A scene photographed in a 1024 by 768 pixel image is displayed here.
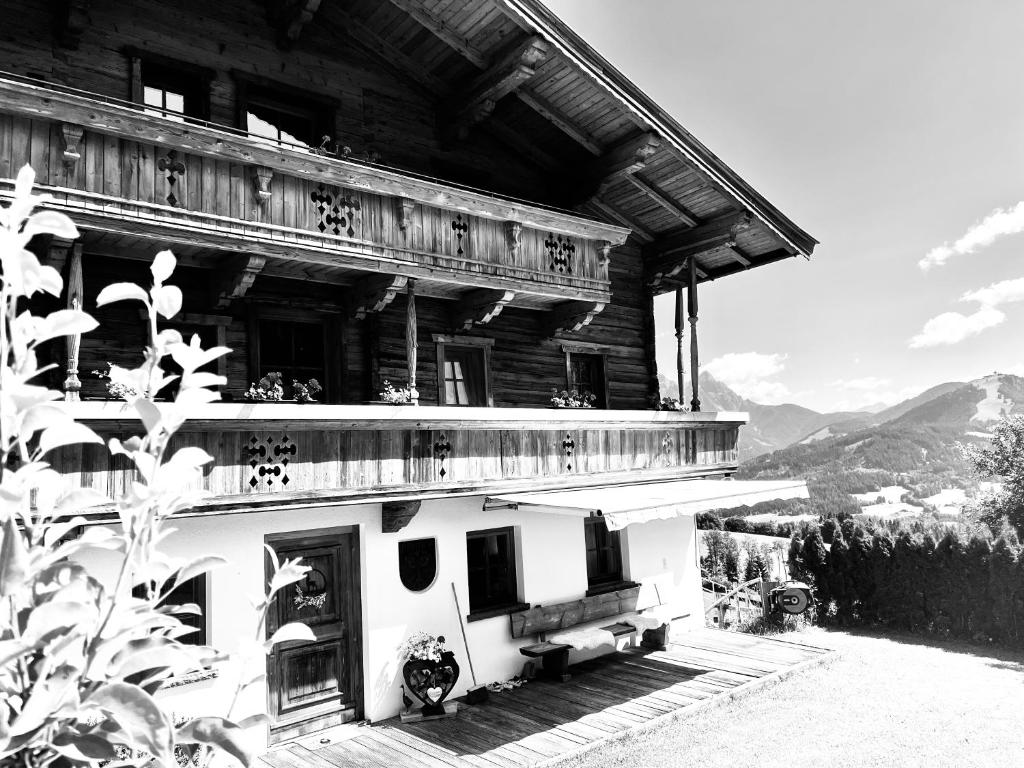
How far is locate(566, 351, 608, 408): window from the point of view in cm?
1527

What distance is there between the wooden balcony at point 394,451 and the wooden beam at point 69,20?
5.64m

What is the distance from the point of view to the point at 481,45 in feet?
39.8


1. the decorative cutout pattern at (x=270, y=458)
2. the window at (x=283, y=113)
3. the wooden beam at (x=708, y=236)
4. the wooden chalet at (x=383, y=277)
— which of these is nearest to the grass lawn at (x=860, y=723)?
the wooden chalet at (x=383, y=277)

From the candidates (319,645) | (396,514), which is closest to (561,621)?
(396,514)

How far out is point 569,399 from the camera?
13.6 m

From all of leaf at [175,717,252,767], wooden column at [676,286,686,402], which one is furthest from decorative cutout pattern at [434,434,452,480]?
leaf at [175,717,252,767]

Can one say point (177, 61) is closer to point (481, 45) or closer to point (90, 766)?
point (481, 45)

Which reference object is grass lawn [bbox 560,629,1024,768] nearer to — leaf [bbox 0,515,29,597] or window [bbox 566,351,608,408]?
window [bbox 566,351,608,408]

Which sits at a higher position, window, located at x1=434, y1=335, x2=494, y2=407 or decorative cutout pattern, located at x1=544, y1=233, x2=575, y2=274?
decorative cutout pattern, located at x1=544, y1=233, x2=575, y2=274

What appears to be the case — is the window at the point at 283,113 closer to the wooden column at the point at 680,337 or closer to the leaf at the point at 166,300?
the wooden column at the point at 680,337

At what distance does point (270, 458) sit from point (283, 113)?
6190 mm

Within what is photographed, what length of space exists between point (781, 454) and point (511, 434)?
471 ft

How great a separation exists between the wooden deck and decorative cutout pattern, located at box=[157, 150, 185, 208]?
6852 millimetres

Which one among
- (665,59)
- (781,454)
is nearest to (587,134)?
(665,59)
